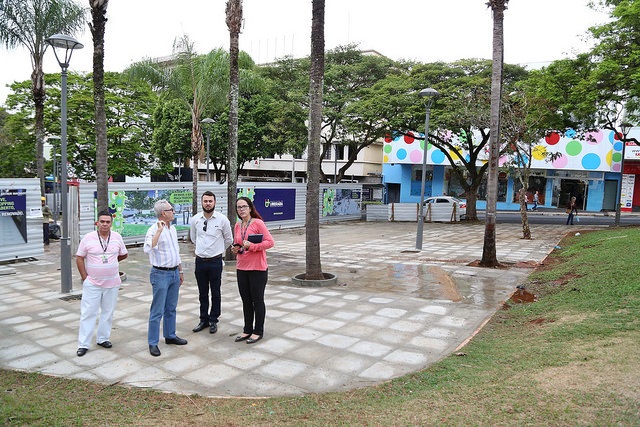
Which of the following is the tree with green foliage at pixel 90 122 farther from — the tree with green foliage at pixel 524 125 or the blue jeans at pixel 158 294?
the blue jeans at pixel 158 294

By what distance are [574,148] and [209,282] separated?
34504 millimetres

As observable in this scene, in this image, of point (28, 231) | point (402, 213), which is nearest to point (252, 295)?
point (28, 231)

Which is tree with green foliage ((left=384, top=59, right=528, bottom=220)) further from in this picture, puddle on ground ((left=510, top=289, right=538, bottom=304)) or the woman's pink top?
the woman's pink top

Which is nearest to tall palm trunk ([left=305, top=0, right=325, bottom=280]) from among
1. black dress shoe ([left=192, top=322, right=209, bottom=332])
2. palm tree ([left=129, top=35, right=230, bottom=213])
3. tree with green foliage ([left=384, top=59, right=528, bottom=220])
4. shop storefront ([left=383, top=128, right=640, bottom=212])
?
black dress shoe ([left=192, top=322, right=209, bottom=332])

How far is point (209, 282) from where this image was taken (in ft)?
20.2

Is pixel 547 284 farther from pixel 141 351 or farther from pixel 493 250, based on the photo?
pixel 141 351

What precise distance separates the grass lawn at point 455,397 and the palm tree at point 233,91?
7611 mm

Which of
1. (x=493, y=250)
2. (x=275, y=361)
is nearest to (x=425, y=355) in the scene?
(x=275, y=361)

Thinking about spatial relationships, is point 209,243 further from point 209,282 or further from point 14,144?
point 14,144

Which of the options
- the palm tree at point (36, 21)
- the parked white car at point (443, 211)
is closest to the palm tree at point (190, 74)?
the palm tree at point (36, 21)

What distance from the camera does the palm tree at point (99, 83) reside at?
945cm

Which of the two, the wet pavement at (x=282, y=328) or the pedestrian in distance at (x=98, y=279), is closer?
the wet pavement at (x=282, y=328)

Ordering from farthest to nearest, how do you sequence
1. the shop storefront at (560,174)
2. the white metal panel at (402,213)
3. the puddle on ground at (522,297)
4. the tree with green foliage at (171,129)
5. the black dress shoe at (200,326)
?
1. the shop storefront at (560,174)
2. the tree with green foliage at (171,129)
3. the white metal panel at (402,213)
4. the puddle on ground at (522,297)
5. the black dress shoe at (200,326)

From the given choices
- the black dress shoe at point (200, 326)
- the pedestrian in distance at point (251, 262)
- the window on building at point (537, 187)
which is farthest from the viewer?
the window on building at point (537, 187)
